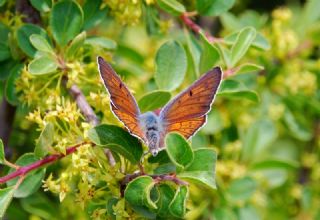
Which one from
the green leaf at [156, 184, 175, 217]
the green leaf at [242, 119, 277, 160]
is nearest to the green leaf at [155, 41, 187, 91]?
the green leaf at [156, 184, 175, 217]

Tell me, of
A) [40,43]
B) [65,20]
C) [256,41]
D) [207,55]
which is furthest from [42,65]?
[256,41]

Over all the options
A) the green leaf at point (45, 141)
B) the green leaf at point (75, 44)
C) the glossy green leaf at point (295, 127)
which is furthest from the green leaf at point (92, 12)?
the glossy green leaf at point (295, 127)

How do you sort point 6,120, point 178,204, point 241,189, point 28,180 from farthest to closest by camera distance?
1. point 241,189
2. point 6,120
3. point 28,180
4. point 178,204

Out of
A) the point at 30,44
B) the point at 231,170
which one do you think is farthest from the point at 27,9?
the point at 231,170

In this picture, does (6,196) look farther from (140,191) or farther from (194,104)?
(194,104)

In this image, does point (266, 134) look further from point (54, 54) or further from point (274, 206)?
point (54, 54)

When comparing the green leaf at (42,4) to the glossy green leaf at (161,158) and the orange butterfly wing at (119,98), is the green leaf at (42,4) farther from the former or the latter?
the glossy green leaf at (161,158)

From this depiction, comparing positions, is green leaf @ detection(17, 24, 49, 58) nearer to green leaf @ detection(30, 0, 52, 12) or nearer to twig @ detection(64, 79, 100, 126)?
green leaf @ detection(30, 0, 52, 12)

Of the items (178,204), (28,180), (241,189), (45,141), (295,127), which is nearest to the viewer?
(178,204)
